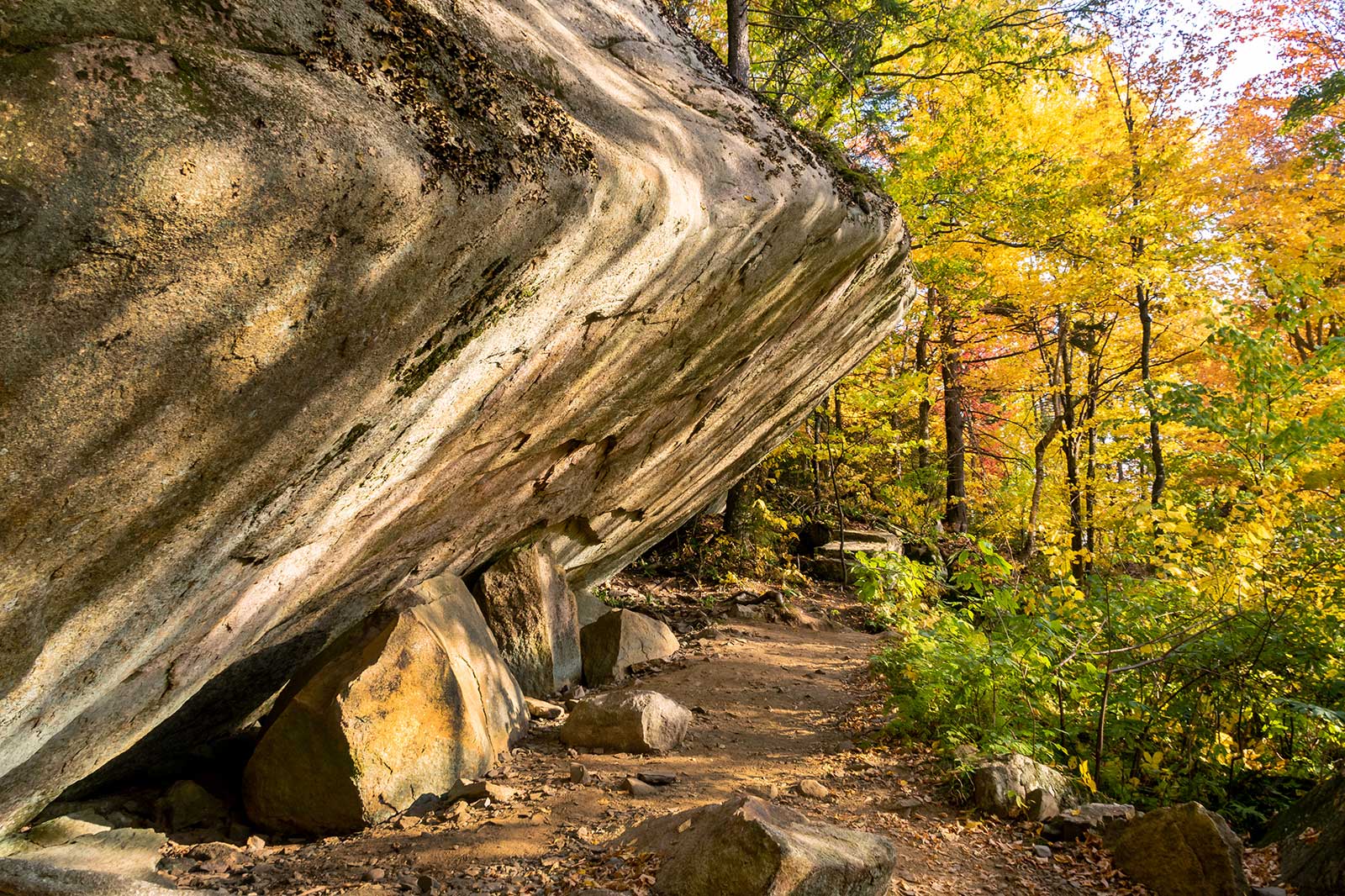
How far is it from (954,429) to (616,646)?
11169 mm

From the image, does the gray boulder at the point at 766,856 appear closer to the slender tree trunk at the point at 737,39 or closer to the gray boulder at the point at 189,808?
the gray boulder at the point at 189,808

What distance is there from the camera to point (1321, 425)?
6371 mm

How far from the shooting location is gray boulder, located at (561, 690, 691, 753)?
5.99 m

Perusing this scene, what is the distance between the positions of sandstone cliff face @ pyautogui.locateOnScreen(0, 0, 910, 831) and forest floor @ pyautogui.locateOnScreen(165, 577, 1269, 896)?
1367 mm

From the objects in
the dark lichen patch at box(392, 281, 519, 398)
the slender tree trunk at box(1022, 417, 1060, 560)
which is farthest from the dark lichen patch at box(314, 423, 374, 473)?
the slender tree trunk at box(1022, 417, 1060, 560)

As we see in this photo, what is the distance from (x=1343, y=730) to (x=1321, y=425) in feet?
8.13

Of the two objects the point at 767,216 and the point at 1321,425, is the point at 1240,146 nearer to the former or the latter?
the point at 1321,425

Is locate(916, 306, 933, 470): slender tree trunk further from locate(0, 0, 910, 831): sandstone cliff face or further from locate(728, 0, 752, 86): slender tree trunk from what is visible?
locate(0, 0, 910, 831): sandstone cliff face

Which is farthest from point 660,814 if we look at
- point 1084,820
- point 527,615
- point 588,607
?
point 588,607

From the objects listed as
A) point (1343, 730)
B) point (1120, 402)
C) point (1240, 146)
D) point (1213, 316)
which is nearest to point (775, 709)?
point (1343, 730)

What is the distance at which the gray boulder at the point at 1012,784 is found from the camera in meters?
5.14

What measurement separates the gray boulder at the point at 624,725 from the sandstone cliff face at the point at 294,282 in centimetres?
215

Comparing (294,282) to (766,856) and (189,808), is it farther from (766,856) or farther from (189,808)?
(189,808)

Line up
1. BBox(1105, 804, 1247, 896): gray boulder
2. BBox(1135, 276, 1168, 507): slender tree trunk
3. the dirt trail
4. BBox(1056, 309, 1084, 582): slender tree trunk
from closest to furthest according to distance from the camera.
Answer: the dirt trail
BBox(1105, 804, 1247, 896): gray boulder
BBox(1135, 276, 1168, 507): slender tree trunk
BBox(1056, 309, 1084, 582): slender tree trunk
